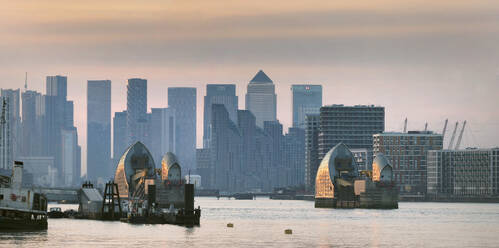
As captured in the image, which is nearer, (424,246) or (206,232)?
(424,246)

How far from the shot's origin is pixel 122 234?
172m

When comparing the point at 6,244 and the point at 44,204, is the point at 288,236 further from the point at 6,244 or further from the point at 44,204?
the point at 6,244

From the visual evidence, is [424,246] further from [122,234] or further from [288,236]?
[122,234]

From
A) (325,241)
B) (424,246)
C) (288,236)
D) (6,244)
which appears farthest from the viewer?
(288,236)

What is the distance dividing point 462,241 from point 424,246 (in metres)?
12.9

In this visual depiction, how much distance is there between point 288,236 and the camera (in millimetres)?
173375

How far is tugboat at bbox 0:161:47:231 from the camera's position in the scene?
6398 inches

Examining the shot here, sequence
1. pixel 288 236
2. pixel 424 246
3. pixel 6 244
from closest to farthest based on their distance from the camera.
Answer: pixel 6 244, pixel 424 246, pixel 288 236

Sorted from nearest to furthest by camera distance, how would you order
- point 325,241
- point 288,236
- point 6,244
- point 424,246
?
point 6,244
point 424,246
point 325,241
point 288,236

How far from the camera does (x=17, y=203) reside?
539ft

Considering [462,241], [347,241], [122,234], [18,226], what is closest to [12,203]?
[18,226]

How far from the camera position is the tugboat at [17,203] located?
16250cm

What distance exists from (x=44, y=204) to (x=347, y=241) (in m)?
43.4

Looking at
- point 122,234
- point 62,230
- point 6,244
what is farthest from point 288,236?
point 6,244
